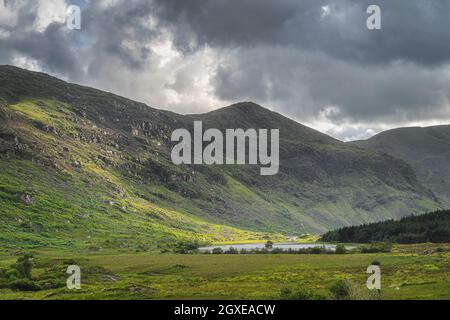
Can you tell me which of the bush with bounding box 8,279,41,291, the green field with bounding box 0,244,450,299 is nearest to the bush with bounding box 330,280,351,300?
the green field with bounding box 0,244,450,299

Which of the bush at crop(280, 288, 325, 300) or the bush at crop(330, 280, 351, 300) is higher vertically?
the bush at crop(330, 280, 351, 300)

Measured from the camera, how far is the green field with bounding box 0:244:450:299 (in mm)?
90875

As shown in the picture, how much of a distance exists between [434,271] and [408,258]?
39.6 meters

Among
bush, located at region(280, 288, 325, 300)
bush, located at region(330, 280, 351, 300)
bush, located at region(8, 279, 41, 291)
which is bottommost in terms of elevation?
bush, located at region(8, 279, 41, 291)

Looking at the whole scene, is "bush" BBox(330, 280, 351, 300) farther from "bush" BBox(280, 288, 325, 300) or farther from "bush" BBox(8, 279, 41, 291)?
"bush" BBox(8, 279, 41, 291)

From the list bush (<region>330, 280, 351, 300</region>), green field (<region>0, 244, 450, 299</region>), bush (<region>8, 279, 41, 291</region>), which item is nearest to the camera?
bush (<region>330, 280, 351, 300</region>)

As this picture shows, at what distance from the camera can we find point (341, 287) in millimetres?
→ 78750

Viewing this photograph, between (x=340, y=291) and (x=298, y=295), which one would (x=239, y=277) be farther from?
(x=340, y=291)

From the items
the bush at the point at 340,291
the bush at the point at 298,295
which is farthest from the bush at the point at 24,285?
the bush at the point at 340,291

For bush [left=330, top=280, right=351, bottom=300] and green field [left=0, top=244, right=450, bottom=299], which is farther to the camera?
green field [left=0, top=244, right=450, bottom=299]
